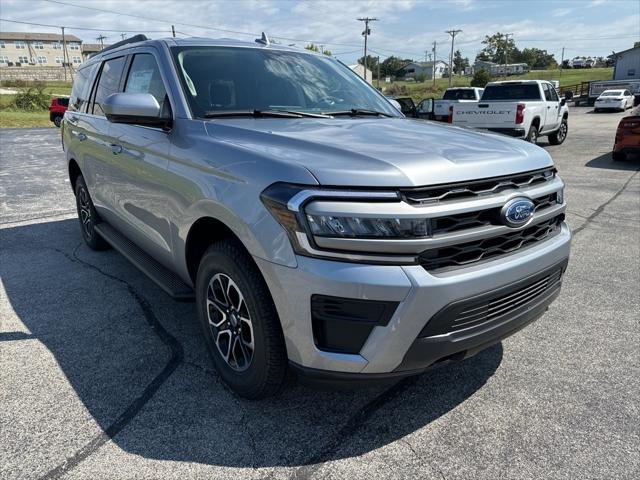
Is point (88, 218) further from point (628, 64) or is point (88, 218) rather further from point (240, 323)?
point (628, 64)

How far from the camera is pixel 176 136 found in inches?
115

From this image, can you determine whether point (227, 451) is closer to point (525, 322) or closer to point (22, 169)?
point (525, 322)

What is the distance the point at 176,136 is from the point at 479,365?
232 cm

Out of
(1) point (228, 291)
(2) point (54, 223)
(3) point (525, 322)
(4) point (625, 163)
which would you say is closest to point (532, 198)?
(3) point (525, 322)

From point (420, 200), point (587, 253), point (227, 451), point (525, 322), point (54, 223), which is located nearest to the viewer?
point (420, 200)

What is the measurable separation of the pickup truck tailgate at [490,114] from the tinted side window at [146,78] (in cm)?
1086

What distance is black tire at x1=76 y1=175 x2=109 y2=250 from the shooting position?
16.3 ft

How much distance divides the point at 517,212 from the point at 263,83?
1961 millimetres

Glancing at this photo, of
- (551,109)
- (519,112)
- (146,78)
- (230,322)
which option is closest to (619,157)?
(519,112)

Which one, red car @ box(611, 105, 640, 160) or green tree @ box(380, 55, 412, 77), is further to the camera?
green tree @ box(380, 55, 412, 77)

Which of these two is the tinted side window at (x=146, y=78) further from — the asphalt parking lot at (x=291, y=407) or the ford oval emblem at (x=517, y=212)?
the ford oval emblem at (x=517, y=212)

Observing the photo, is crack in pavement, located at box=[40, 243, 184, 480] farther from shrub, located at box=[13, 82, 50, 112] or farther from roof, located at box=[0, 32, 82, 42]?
roof, located at box=[0, 32, 82, 42]

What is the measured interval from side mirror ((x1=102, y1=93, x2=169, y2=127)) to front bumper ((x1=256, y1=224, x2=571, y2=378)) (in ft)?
4.13

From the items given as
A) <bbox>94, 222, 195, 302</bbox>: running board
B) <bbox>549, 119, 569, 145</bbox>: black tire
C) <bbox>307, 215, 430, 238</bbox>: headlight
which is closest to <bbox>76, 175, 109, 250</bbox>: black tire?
<bbox>94, 222, 195, 302</bbox>: running board
